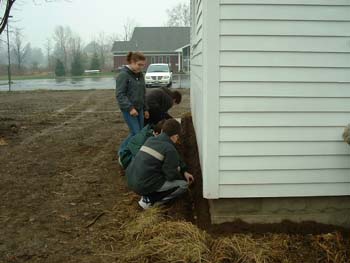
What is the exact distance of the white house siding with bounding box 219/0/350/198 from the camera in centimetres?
404

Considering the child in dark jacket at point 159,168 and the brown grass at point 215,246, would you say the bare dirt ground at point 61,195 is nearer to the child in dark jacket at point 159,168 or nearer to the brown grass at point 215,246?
Result: the brown grass at point 215,246

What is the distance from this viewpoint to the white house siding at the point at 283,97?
4035 millimetres

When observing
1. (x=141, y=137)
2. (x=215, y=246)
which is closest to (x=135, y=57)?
(x=141, y=137)

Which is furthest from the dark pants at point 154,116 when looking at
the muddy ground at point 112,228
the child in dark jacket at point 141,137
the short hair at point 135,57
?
the short hair at point 135,57

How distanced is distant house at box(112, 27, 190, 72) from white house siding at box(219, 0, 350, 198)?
54696 mm

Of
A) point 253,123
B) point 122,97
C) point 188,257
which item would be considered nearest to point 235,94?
point 253,123

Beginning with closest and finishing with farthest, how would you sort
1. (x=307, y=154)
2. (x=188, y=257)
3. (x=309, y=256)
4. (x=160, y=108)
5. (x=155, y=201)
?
(x=188, y=257) → (x=309, y=256) → (x=307, y=154) → (x=155, y=201) → (x=160, y=108)

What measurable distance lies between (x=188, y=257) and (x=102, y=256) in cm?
78

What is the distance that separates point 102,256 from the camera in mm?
3885

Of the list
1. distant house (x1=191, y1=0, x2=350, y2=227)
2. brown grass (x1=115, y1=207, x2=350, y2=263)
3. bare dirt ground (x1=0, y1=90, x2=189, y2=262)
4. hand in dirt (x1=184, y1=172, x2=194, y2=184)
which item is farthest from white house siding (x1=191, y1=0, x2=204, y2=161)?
bare dirt ground (x1=0, y1=90, x2=189, y2=262)

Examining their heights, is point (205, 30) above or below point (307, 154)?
above

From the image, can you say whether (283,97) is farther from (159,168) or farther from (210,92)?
(159,168)

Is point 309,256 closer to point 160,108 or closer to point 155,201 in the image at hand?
point 155,201

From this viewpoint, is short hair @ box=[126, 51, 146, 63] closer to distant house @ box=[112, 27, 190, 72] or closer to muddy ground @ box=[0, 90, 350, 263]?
muddy ground @ box=[0, 90, 350, 263]
